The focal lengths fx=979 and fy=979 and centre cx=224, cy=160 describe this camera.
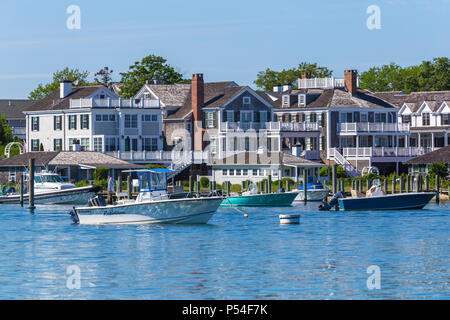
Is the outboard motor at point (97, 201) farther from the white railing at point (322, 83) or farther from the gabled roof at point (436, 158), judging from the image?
the white railing at point (322, 83)

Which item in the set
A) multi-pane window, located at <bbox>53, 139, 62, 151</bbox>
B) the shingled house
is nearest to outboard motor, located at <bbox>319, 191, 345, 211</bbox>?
the shingled house

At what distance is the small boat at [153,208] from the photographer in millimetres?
52750

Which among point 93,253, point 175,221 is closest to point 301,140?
point 175,221

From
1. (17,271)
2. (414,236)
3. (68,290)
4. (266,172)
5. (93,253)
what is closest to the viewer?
(68,290)

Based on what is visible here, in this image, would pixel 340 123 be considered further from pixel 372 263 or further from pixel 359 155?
pixel 372 263

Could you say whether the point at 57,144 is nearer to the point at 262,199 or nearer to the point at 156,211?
the point at 262,199

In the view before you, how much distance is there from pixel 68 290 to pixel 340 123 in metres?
77.8

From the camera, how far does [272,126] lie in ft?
332

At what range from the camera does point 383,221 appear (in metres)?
60.1

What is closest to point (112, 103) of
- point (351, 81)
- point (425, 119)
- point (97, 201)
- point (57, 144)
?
point (57, 144)

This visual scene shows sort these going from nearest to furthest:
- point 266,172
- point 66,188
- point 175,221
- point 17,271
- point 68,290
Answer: point 68,290
point 17,271
point 175,221
point 66,188
point 266,172

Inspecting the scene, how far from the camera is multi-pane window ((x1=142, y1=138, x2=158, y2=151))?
333 ft

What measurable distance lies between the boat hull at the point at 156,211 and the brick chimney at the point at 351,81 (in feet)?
197

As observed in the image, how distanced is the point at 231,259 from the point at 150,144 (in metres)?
63.0
